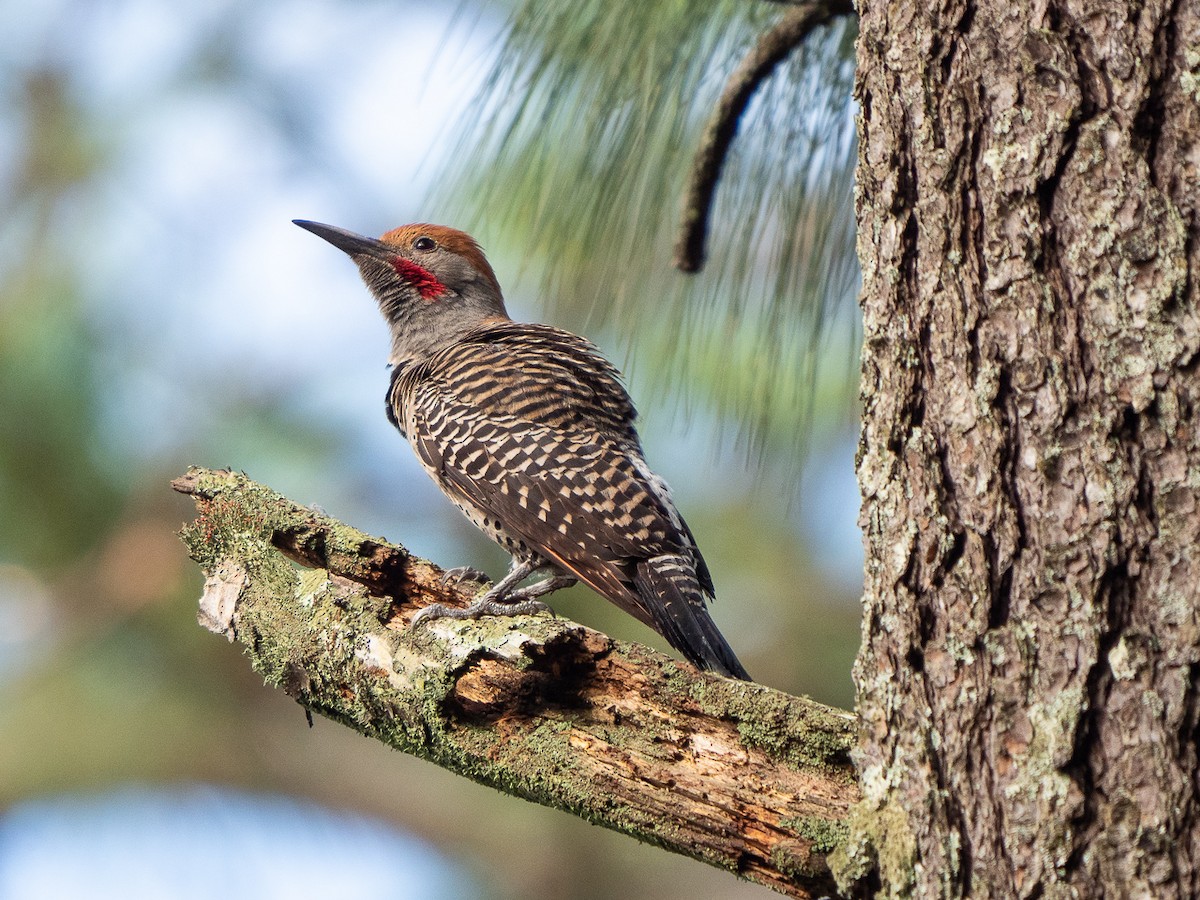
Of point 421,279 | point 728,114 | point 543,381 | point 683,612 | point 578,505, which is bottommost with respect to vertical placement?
point 683,612

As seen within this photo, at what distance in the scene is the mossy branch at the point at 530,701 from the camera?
1.92 m

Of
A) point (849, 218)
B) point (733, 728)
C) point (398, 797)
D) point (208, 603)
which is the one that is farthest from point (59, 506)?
point (733, 728)

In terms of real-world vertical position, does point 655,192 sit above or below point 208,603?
above

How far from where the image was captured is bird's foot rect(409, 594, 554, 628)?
2432 mm

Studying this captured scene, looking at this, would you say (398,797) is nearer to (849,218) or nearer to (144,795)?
(144,795)

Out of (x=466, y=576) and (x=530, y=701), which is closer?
(x=530, y=701)

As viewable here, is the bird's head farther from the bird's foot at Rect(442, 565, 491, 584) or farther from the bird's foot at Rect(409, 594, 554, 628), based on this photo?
the bird's foot at Rect(409, 594, 554, 628)

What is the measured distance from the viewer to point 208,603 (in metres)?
2.60

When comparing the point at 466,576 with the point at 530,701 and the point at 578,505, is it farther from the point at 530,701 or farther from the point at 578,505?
the point at 530,701

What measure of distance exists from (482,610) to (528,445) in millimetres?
835

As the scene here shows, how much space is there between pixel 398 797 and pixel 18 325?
8.54ft

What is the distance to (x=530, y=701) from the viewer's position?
2.17 meters

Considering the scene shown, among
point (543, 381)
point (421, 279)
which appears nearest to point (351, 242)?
point (421, 279)

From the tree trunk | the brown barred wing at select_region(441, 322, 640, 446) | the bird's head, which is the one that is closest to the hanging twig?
the brown barred wing at select_region(441, 322, 640, 446)
